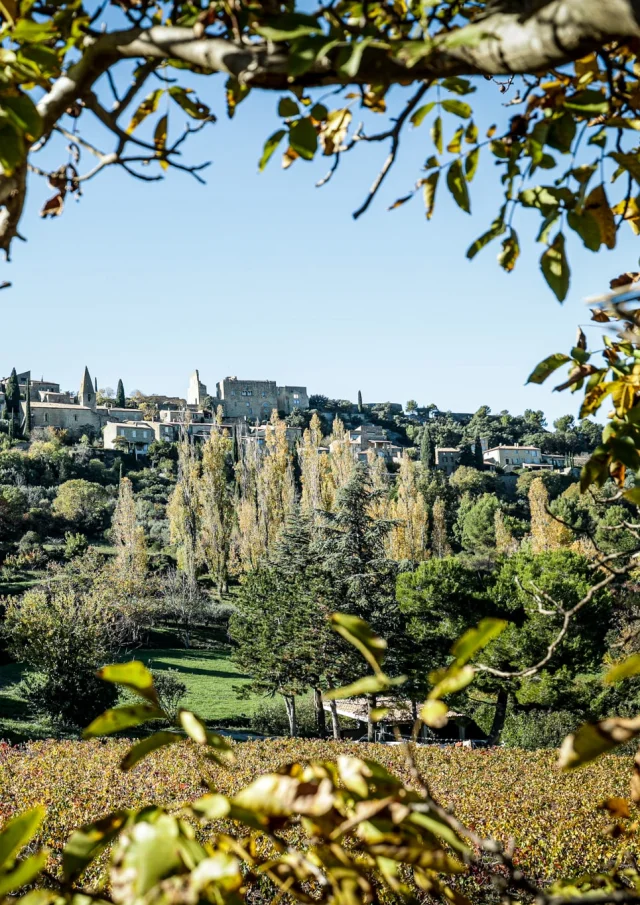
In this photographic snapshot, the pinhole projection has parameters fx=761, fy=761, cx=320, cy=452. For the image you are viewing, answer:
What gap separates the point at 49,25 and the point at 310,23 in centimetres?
31

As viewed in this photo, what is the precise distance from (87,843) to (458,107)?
3.56ft

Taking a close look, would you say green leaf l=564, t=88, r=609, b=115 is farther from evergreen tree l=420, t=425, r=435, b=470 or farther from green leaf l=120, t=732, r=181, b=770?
evergreen tree l=420, t=425, r=435, b=470

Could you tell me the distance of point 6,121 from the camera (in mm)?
851

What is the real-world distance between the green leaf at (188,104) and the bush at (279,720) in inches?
721

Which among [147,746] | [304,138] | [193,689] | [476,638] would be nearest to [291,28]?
[304,138]

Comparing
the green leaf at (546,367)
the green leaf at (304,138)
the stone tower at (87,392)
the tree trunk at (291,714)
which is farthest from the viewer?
the stone tower at (87,392)

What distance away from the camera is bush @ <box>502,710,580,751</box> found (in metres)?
14.4

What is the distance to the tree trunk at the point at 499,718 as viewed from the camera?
16.3 metres

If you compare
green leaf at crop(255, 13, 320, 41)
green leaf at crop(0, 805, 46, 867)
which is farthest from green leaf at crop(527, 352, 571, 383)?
green leaf at crop(0, 805, 46, 867)

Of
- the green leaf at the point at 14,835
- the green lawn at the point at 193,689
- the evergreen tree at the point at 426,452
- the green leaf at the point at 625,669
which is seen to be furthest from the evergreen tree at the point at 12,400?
the green leaf at the point at 625,669

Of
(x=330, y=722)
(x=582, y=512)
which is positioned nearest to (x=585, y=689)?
(x=330, y=722)

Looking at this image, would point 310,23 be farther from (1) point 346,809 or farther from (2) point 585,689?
(2) point 585,689

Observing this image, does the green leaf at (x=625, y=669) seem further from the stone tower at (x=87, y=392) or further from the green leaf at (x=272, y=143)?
the stone tower at (x=87, y=392)

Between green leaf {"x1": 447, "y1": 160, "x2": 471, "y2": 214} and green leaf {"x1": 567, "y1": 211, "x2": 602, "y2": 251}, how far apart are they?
171 millimetres
